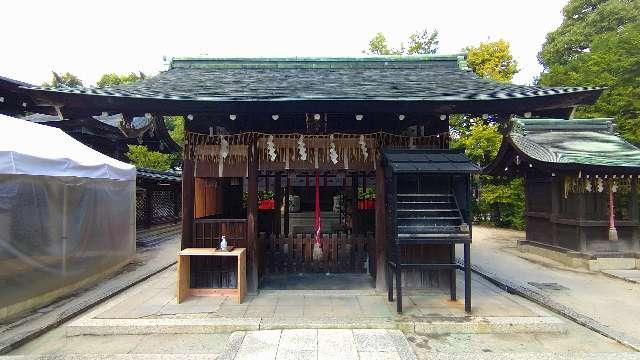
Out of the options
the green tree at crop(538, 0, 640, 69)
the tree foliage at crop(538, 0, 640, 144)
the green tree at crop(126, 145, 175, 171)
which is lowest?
the green tree at crop(126, 145, 175, 171)

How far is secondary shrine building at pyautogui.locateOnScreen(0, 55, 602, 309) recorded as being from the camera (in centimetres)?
620

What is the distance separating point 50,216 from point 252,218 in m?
4.24

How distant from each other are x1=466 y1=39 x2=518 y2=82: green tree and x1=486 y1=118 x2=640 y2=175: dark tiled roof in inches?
411

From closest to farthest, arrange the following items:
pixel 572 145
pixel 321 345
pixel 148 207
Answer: pixel 321 345 → pixel 572 145 → pixel 148 207

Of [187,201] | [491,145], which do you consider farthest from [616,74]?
[187,201]

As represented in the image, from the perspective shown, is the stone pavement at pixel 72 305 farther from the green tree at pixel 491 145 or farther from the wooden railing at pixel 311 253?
the green tree at pixel 491 145

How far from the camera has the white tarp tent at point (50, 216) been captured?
6.03 m

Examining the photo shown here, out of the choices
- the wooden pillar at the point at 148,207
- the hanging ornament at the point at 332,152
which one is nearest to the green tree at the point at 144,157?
the wooden pillar at the point at 148,207

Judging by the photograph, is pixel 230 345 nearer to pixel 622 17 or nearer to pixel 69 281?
pixel 69 281

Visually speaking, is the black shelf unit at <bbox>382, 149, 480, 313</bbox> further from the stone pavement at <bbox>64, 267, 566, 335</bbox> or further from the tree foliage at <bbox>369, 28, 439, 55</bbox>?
the tree foliage at <bbox>369, 28, 439, 55</bbox>

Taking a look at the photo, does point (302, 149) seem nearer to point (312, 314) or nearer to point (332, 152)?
point (332, 152)

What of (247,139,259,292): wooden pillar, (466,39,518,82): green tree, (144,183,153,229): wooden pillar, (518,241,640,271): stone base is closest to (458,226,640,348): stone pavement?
(518,241,640,271): stone base

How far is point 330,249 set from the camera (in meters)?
7.93

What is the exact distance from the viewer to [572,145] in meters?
11.5
